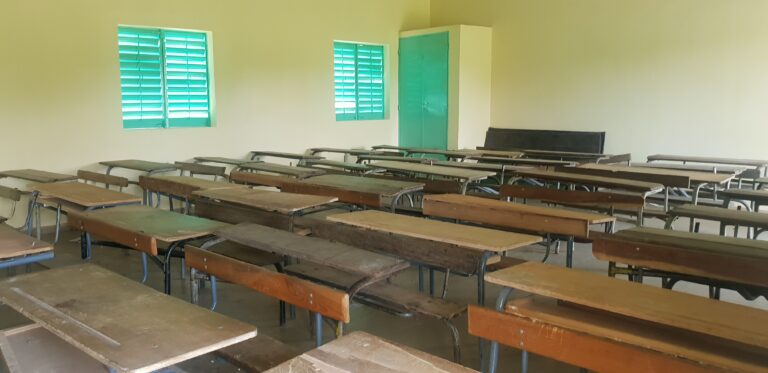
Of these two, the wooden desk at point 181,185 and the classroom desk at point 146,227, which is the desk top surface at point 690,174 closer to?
the wooden desk at point 181,185

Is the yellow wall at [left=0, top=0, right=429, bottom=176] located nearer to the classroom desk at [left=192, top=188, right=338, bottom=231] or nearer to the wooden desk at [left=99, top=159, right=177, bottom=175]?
the wooden desk at [left=99, top=159, right=177, bottom=175]

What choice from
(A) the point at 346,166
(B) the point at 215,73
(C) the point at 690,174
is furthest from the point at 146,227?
(B) the point at 215,73

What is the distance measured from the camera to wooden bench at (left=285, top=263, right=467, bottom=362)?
2369mm

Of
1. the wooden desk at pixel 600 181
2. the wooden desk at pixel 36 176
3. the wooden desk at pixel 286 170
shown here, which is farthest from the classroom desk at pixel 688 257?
the wooden desk at pixel 36 176

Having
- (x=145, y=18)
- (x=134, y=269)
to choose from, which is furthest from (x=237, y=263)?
(x=145, y=18)

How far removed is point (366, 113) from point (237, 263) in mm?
6380

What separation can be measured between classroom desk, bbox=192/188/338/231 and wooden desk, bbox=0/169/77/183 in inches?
61.0

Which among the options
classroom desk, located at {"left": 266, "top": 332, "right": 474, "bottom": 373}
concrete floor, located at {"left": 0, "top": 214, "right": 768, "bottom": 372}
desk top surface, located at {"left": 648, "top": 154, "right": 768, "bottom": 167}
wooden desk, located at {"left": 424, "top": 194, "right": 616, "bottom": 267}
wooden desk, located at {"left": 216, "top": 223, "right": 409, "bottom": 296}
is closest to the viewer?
classroom desk, located at {"left": 266, "top": 332, "right": 474, "bottom": 373}

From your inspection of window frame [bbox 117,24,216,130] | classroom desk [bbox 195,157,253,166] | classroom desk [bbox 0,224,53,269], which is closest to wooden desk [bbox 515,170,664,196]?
classroom desk [bbox 195,157,253,166]

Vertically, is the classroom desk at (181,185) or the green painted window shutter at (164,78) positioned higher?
the green painted window shutter at (164,78)

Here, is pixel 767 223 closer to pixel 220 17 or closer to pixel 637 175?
pixel 637 175

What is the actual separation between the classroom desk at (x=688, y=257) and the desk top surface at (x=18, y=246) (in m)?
2.33

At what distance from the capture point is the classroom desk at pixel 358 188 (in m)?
4.02

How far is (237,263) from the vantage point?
2.51 metres
